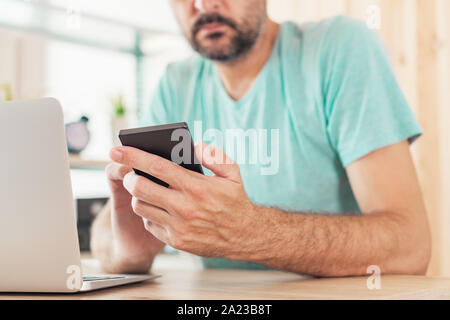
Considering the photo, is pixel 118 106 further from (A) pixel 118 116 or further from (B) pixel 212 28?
(B) pixel 212 28

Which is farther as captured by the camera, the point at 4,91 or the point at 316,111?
the point at 4,91

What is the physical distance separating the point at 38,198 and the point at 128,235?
349 mm

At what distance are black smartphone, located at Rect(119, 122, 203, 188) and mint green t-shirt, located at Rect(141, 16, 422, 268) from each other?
448 millimetres

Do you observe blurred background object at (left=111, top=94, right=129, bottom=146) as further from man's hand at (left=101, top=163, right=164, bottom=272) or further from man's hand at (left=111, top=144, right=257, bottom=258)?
man's hand at (left=111, top=144, right=257, bottom=258)

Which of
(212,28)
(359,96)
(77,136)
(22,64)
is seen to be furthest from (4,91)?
(359,96)

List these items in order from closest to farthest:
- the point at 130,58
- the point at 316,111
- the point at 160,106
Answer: the point at 316,111 → the point at 160,106 → the point at 130,58

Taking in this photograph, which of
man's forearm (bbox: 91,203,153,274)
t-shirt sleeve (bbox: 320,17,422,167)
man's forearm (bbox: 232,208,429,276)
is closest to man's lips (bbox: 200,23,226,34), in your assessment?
t-shirt sleeve (bbox: 320,17,422,167)

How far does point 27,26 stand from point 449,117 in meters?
1.98

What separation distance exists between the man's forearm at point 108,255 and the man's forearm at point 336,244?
0.88 feet

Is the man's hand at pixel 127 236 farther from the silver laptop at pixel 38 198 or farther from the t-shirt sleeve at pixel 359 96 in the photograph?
the t-shirt sleeve at pixel 359 96

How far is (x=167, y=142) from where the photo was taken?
0.58 metres

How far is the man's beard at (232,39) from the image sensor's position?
4.17 feet

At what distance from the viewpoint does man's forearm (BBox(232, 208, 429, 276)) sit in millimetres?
726

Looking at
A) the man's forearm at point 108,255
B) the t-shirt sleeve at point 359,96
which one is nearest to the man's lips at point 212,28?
the t-shirt sleeve at point 359,96
